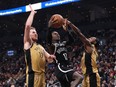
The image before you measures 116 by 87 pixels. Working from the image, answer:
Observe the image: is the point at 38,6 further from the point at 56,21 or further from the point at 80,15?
the point at 56,21

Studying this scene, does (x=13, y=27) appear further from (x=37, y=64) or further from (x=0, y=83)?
(x=37, y=64)

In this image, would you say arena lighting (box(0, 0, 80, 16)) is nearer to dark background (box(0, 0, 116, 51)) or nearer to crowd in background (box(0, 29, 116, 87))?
dark background (box(0, 0, 116, 51))

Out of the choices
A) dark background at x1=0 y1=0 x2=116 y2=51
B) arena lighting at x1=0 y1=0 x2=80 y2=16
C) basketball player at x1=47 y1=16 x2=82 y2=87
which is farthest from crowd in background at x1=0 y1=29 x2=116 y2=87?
basketball player at x1=47 y1=16 x2=82 y2=87

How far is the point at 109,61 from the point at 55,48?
11.5 meters

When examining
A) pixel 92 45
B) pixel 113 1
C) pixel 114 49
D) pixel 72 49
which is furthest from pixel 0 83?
pixel 92 45

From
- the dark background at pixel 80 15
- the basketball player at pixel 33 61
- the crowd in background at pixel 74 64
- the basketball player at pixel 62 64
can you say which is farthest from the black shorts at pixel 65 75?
the dark background at pixel 80 15

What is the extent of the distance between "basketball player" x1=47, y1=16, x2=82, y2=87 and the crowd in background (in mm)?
7183

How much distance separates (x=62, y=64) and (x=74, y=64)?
12492 millimetres

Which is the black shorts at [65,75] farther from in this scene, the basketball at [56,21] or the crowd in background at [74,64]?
the crowd in background at [74,64]

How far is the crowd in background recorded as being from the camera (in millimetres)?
16828

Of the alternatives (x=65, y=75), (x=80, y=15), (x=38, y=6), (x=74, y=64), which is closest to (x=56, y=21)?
(x=65, y=75)

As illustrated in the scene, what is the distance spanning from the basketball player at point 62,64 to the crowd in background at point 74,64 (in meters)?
7.18

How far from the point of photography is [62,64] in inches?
295

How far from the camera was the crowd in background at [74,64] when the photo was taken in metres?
16.8
